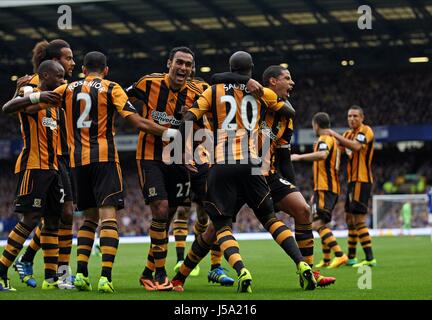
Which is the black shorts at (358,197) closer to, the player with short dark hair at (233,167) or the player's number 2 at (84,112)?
the player with short dark hair at (233,167)

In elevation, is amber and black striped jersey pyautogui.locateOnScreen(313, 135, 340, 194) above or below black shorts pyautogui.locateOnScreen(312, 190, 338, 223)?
above

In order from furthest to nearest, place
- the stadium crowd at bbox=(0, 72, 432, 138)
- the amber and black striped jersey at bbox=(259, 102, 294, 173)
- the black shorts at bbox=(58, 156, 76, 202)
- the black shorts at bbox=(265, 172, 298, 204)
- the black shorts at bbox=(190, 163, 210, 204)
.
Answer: the stadium crowd at bbox=(0, 72, 432, 138) → the black shorts at bbox=(190, 163, 210, 204) → the black shorts at bbox=(58, 156, 76, 202) → the black shorts at bbox=(265, 172, 298, 204) → the amber and black striped jersey at bbox=(259, 102, 294, 173)

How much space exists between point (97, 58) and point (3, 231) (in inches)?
1110

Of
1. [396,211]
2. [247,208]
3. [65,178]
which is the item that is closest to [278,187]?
[65,178]

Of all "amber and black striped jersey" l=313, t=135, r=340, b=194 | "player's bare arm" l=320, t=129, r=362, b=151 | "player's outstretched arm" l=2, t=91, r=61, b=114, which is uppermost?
"player's bare arm" l=320, t=129, r=362, b=151

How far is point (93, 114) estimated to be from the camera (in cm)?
733

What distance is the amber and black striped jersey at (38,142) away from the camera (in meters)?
7.76

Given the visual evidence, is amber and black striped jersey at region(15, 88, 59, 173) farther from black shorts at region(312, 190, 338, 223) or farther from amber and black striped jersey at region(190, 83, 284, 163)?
black shorts at region(312, 190, 338, 223)

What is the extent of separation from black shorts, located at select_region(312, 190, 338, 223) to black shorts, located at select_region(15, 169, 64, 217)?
499cm

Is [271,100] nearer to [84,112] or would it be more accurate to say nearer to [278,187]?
[278,187]

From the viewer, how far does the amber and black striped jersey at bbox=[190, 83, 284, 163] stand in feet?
23.5

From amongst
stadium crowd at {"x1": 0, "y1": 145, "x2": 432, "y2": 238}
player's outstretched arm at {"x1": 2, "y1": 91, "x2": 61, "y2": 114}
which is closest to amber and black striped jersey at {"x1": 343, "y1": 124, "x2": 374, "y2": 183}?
player's outstretched arm at {"x1": 2, "y1": 91, "x2": 61, "y2": 114}

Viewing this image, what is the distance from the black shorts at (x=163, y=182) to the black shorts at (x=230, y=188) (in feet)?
1.99
